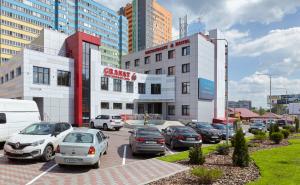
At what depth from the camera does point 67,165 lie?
11.8 metres

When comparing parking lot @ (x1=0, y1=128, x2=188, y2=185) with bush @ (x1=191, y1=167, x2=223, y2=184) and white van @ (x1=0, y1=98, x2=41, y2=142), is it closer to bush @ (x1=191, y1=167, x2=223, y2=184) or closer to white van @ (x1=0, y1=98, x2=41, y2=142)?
bush @ (x1=191, y1=167, x2=223, y2=184)

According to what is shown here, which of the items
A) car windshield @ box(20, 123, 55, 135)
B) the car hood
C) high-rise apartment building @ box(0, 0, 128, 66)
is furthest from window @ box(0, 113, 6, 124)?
high-rise apartment building @ box(0, 0, 128, 66)

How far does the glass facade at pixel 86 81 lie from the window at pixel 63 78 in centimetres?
212

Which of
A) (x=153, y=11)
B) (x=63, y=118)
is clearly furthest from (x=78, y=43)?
(x=153, y=11)

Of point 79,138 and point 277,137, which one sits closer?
point 79,138

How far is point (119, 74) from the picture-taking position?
44.6m

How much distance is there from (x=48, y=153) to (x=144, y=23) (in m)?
128

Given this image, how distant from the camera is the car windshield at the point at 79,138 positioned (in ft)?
37.5

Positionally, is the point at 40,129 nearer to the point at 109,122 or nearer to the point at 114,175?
the point at 114,175

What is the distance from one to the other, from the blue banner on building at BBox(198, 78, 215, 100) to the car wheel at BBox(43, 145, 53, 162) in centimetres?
3649

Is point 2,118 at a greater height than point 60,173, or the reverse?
point 2,118

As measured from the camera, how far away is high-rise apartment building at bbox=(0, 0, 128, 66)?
86.9 metres

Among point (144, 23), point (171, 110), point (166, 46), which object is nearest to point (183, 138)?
point (171, 110)

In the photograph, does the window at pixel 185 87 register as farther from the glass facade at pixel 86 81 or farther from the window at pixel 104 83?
the glass facade at pixel 86 81
